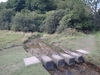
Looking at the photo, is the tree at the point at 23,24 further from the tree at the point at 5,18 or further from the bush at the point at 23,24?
A: the tree at the point at 5,18

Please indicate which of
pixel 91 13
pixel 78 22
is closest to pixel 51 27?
pixel 78 22

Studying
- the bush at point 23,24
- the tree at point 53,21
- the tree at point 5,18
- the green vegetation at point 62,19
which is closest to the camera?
the green vegetation at point 62,19

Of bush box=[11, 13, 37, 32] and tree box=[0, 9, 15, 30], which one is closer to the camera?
bush box=[11, 13, 37, 32]

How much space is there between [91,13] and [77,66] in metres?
14.3

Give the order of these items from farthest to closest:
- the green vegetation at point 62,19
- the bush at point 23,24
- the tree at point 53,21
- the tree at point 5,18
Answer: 1. the tree at point 5,18
2. the bush at point 23,24
3. the tree at point 53,21
4. the green vegetation at point 62,19

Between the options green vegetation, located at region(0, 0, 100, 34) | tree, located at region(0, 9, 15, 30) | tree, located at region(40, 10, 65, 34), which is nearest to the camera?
green vegetation, located at region(0, 0, 100, 34)

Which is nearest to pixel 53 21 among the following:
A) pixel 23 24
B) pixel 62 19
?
pixel 62 19

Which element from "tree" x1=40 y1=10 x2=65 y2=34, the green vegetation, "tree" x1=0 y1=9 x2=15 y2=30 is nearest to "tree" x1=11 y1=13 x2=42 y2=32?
the green vegetation

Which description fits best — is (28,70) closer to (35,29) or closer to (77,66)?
(77,66)

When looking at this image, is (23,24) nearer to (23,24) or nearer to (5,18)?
(23,24)

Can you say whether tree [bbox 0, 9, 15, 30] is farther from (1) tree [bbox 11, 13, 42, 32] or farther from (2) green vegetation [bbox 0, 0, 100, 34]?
(1) tree [bbox 11, 13, 42, 32]

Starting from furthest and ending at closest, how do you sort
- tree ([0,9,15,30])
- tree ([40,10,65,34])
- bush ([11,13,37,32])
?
1. tree ([0,9,15,30])
2. bush ([11,13,37,32])
3. tree ([40,10,65,34])

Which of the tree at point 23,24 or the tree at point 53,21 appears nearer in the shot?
the tree at point 53,21

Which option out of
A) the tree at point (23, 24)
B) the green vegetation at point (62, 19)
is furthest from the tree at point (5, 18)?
the tree at point (23, 24)
